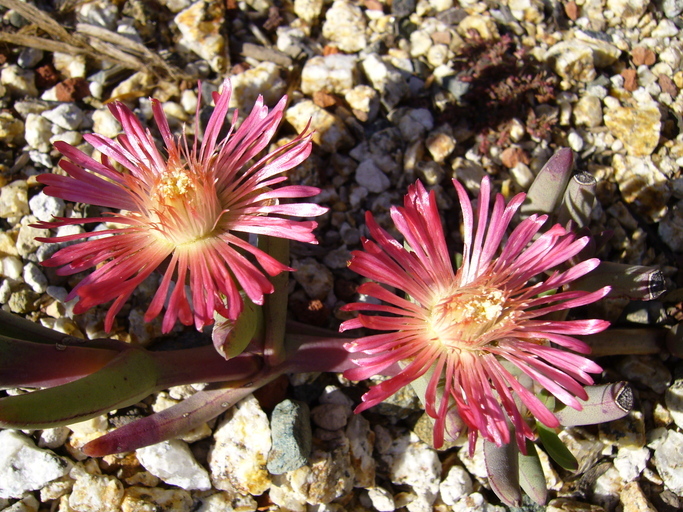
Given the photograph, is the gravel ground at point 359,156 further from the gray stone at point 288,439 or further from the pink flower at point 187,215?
the pink flower at point 187,215

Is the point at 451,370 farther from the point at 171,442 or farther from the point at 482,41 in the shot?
the point at 482,41

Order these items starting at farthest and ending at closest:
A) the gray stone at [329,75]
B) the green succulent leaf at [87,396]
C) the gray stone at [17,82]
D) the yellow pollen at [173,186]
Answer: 1. the gray stone at [329,75]
2. the gray stone at [17,82]
3. the yellow pollen at [173,186]
4. the green succulent leaf at [87,396]

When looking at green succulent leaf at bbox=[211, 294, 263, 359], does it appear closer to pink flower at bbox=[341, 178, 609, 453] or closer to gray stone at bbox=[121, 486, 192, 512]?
pink flower at bbox=[341, 178, 609, 453]

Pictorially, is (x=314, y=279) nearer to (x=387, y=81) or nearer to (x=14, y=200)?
(x=387, y=81)

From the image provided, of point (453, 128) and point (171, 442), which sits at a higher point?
point (453, 128)

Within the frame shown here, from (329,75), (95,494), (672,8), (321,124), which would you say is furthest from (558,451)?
(672,8)

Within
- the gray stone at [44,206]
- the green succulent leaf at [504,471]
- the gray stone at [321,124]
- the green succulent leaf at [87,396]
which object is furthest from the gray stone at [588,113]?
the gray stone at [44,206]

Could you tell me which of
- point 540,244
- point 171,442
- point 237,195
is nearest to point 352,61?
point 237,195
